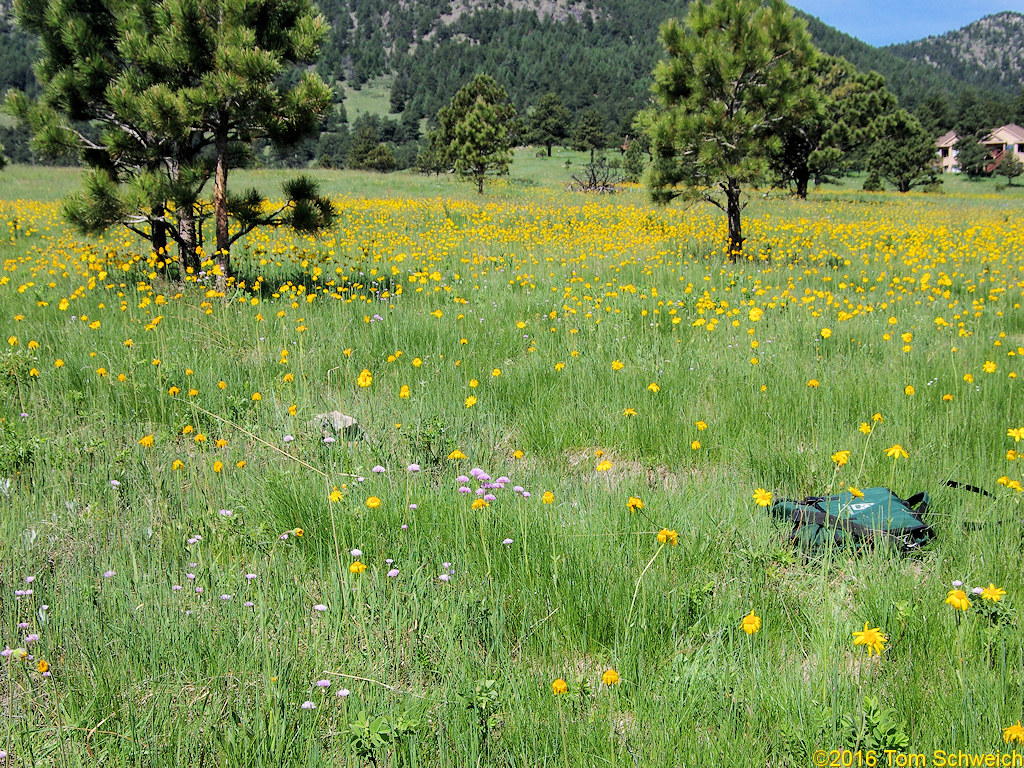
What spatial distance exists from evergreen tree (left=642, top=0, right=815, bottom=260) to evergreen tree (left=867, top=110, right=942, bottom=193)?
36639 mm

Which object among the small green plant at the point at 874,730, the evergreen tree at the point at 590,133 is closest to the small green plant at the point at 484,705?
the small green plant at the point at 874,730

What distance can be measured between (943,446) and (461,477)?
8.71 ft

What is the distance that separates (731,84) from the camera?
420 inches

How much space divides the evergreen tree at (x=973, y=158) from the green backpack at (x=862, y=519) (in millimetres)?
71818

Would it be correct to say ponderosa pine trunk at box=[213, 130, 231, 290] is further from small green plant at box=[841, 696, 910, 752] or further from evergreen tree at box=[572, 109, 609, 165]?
evergreen tree at box=[572, 109, 609, 165]

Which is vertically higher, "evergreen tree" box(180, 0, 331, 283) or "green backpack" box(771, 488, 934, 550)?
"evergreen tree" box(180, 0, 331, 283)

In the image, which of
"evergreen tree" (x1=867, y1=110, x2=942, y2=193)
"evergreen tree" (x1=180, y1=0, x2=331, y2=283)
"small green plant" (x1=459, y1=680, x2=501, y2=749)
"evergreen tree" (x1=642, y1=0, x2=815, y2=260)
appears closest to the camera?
"small green plant" (x1=459, y1=680, x2=501, y2=749)

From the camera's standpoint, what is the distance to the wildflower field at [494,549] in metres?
1.66

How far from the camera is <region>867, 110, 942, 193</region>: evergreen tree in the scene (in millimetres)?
40656

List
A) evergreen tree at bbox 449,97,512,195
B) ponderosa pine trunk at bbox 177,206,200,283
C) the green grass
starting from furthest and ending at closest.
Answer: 1. the green grass
2. evergreen tree at bbox 449,97,512,195
3. ponderosa pine trunk at bbox 177,206,200,283

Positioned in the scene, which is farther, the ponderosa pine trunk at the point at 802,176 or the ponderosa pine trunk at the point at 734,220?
the ponderosa pine trunk at the point at 802,176

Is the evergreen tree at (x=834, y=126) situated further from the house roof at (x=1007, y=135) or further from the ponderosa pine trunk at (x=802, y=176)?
the house roof at (x=1007, y=135)

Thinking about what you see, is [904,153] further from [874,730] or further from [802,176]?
[874,730]

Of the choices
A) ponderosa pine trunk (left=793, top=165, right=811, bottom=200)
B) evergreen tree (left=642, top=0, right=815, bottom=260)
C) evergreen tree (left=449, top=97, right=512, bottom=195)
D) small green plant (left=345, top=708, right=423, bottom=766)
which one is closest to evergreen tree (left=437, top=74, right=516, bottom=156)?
evergreen tree (left=449, top=97, right=512, bottom=195)
